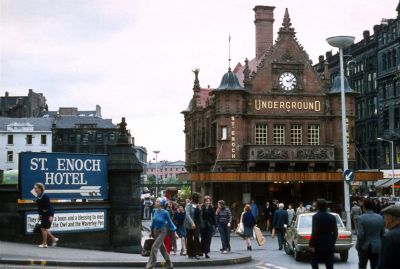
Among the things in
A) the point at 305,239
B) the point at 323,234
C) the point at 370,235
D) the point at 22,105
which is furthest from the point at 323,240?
the point at 22,105

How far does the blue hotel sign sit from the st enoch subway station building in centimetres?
2240

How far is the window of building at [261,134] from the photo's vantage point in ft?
151

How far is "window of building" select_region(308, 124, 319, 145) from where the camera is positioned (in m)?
47.0

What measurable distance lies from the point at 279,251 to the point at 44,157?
946 centimetres

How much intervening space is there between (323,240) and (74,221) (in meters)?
10.8

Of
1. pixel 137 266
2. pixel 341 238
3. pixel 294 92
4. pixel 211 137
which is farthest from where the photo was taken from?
pixel 211 137

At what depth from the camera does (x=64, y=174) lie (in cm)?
2102

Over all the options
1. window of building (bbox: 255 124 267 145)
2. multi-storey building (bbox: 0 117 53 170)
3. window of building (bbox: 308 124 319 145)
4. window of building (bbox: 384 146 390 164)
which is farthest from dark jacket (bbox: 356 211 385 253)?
multi-storey building (bbox: 0 117 53 170)

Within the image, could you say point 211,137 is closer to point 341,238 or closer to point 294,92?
point 294,92

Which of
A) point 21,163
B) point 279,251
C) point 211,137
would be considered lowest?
point 279,251

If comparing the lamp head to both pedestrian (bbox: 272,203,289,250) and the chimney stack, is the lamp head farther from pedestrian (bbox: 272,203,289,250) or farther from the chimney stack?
the chimney stack

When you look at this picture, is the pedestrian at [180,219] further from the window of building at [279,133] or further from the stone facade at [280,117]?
the window of building at [279,133]

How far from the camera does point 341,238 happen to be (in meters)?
20.0

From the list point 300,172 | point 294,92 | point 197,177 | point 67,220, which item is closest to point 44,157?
point 67,220
